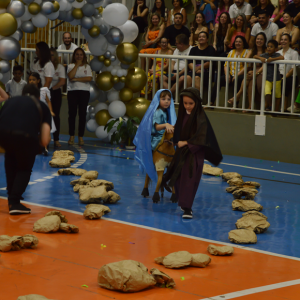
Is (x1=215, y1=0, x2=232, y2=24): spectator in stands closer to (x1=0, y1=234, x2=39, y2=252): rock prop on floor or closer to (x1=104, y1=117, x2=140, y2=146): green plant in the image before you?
(x1=104, y1=117, x2=140, y2=146): green plant

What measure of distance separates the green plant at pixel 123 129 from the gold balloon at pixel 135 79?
0.81 metres

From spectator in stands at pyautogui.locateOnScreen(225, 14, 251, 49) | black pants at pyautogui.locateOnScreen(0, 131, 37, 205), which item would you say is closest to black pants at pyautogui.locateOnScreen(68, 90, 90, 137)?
spectator in stands at pyautogui.locateOnScreen(225, 14, 251, 49)

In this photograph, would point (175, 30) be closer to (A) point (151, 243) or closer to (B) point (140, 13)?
(B) point (140, 13)

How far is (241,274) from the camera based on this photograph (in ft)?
15.8

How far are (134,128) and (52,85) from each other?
207cm

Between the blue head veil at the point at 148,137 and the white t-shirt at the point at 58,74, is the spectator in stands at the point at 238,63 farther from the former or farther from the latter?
the blue head veil at the point at 148,137

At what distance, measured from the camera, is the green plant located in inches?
481

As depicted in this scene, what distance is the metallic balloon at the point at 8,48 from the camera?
10.1 m

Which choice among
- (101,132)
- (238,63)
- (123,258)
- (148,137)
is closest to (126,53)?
(101,132)

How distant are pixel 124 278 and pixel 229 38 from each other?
31.5 ft

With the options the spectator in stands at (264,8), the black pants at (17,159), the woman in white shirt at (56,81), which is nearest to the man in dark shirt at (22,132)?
the black pants at (17,159)

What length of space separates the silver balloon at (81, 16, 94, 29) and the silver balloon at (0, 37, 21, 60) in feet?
6.16

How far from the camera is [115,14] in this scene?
1148 cm

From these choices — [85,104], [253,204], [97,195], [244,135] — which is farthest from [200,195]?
[85,104]
